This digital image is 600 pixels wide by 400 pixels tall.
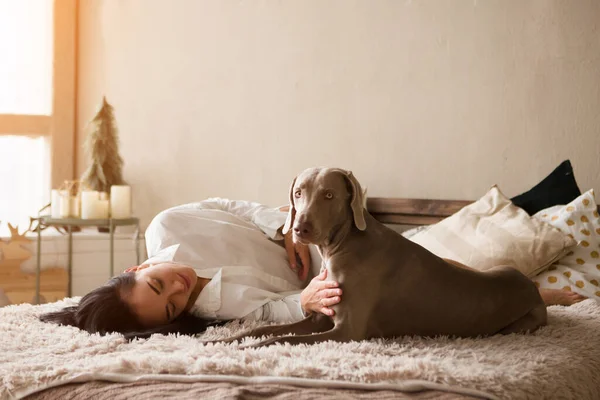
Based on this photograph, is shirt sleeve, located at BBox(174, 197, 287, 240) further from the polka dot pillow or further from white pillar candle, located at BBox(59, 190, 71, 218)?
white pillar candle, located at BBox(59, 190, 71, 218)

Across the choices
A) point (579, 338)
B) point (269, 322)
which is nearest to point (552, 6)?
point (579, 338)

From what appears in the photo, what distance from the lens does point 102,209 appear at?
3424 millimetres

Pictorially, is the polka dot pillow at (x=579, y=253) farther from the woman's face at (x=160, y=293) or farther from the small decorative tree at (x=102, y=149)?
the small decorative tree at (x=102, y=149)

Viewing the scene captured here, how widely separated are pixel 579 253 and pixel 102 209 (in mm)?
2235

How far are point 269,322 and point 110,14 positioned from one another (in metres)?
2.61

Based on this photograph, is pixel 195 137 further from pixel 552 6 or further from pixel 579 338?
pixel 579 338

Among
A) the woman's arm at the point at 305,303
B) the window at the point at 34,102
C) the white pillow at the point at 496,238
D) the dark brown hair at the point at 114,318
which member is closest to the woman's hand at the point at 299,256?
the woman's arm at the point at 305,303

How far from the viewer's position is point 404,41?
2.94m

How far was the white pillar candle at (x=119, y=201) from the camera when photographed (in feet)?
11.2

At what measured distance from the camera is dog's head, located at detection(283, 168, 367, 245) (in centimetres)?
158

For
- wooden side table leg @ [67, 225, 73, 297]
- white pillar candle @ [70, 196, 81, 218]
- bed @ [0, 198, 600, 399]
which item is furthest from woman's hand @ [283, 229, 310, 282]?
wooden side table leg @ [67, 225, 73, 297]

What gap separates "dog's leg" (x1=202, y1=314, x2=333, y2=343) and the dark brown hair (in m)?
0.28

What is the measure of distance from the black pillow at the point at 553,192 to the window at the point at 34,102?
264 cm

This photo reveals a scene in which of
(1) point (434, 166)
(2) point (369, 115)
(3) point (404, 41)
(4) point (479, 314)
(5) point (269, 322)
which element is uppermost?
(3) point (404, 41)
